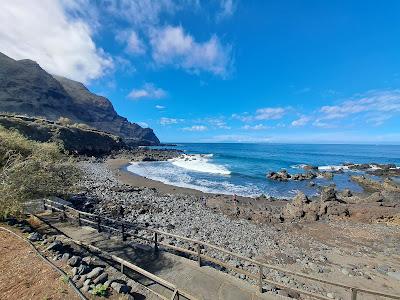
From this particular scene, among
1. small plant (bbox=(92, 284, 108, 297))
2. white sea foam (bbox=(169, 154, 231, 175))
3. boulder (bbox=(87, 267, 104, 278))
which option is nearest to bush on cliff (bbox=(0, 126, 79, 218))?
boulder (bbox=(87, 267, 104, 278))

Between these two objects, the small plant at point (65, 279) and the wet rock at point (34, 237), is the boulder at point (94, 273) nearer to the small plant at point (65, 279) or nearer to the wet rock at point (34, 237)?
the small plant at point (65, 279)

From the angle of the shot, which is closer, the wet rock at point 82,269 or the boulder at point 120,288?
the boulder at point 120,288

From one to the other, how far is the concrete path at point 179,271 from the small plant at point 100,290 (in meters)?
1.92

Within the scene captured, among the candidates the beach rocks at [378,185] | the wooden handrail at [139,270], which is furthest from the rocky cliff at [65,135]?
the beach rocks at [378,185]

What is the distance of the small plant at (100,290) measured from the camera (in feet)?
29.2

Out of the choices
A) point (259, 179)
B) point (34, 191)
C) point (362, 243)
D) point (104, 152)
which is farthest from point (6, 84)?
point (362, 243)

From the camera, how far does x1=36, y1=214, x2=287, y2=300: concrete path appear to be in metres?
9.81

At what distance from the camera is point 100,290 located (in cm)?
896

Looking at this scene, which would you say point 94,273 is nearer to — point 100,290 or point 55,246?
point 100,290

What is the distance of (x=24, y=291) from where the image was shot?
8906 mm

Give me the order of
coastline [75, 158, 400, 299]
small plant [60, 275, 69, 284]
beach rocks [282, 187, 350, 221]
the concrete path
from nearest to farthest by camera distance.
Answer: small plant [60, 275, 69, 284], the concrete path, coastline [75, 158, 400, 299], beach rocks [282, 187, 350, 221]

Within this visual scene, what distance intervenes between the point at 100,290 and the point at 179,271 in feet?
11.7

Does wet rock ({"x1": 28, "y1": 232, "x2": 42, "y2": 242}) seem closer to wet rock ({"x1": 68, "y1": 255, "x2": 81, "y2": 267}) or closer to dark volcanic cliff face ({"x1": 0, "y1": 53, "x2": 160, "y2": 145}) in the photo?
wet rock ({"x1": 68, "y1": 255, "x2": 81, "y2": 267})

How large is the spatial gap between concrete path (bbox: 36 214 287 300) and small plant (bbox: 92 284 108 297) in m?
1.92
